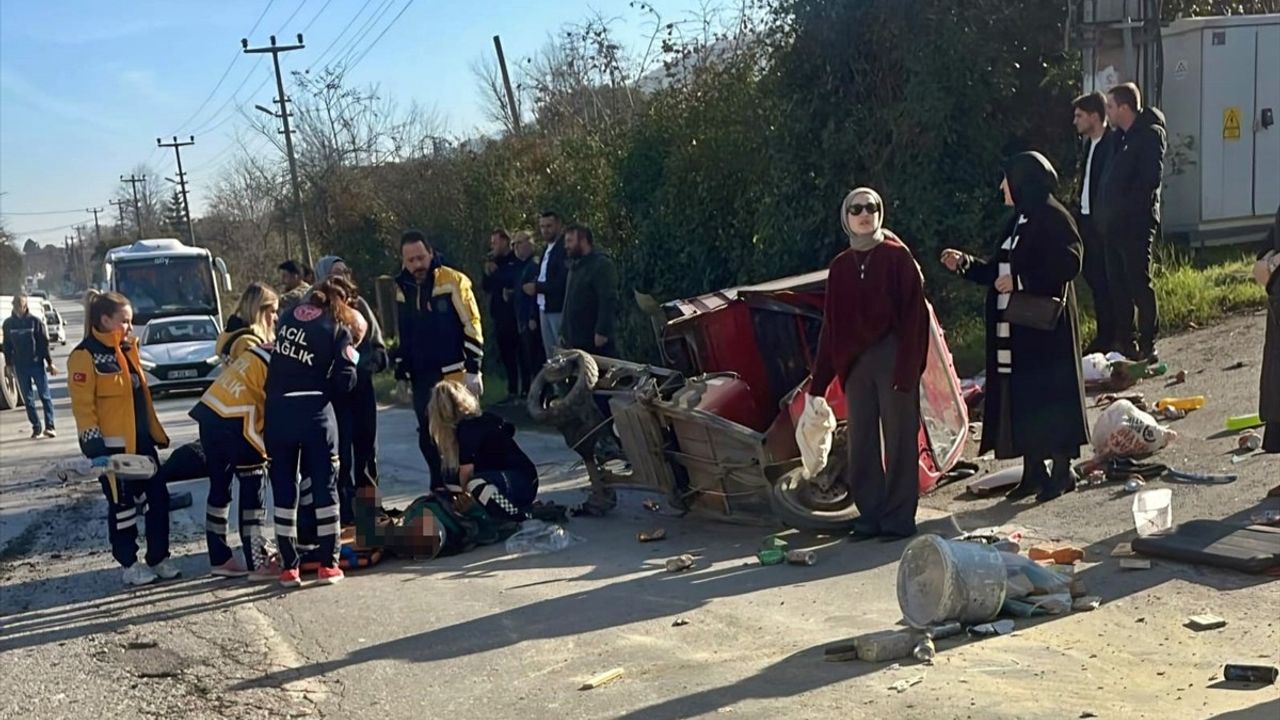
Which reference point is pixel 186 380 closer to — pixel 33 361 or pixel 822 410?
pixel 33 361

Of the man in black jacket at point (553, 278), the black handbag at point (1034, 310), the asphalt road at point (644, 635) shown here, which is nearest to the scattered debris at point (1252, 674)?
the asphalt road at point (644, 635)

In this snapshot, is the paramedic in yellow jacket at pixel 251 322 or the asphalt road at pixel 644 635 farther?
the paramedic in yellow jacket at pixel 251 322

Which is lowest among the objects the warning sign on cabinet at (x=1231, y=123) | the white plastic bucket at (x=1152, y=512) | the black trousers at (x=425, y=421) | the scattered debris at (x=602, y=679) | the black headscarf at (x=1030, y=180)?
the scattered debris at (x=602, y=679)

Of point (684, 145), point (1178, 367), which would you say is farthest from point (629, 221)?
point (1178, 367)

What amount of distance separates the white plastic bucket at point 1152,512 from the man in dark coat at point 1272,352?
0.70 meters

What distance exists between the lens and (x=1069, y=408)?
732 cm

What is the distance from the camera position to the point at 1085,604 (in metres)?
5.62

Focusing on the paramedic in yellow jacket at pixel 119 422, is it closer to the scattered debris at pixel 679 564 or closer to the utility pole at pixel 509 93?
the scattered debris at pixel 679 564

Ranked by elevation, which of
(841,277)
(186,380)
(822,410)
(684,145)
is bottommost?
(186,380)

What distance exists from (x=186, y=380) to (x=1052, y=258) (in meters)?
19.3

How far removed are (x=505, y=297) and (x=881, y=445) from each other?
894 cm

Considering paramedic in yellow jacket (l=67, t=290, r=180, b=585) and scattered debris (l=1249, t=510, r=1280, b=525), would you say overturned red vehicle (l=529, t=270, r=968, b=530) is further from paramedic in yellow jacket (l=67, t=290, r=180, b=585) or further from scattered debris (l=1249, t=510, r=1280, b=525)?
paramedic in yellow jacket (l=67, t=290, r=180, b=585)

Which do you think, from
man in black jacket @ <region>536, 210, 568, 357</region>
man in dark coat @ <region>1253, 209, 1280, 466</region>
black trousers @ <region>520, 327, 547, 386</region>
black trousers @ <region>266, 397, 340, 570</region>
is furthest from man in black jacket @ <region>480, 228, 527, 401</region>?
man in dark coat @ <region>1253, 209, 1280, 466</region>

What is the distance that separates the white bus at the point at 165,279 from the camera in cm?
2716
